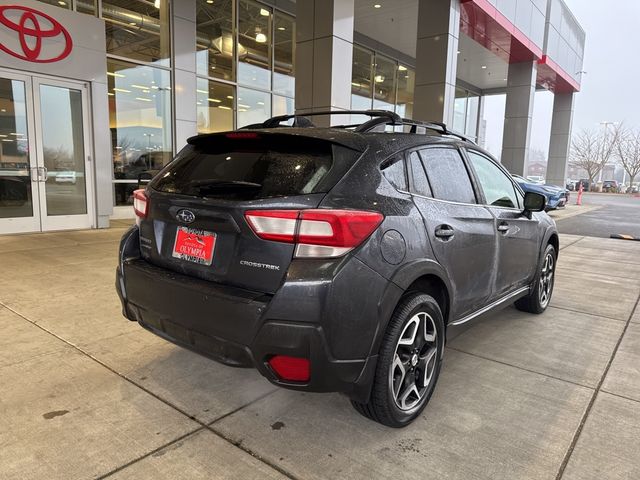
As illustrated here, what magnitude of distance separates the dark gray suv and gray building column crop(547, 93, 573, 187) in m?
26.6

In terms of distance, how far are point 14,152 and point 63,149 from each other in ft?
2.92

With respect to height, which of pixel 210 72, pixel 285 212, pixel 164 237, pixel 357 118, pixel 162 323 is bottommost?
pixel 162 323

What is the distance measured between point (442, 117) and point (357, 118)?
2.18m

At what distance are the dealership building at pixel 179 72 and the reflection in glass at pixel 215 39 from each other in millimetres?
36

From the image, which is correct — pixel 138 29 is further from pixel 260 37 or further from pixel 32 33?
pixel 260 37

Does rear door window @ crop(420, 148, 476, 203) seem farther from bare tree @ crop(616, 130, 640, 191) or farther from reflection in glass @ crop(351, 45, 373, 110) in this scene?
bare tree @ crop(616, 130, 640, 191)

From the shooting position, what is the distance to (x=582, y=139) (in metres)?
55.6

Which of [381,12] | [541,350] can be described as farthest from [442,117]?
[541,350]

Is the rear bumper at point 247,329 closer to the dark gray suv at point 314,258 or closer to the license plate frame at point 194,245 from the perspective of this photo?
the dark gray suv at point 314,258

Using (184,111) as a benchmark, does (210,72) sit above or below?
above

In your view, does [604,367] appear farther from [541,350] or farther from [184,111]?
[184,111]

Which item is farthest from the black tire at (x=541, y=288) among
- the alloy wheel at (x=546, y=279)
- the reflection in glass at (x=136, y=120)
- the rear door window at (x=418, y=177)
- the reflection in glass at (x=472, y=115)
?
the reflection in glass at (x=472, y=115)

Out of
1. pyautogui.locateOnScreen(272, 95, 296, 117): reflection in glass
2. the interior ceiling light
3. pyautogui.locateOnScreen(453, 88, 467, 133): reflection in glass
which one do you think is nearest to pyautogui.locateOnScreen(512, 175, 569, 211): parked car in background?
pyautogui.locateOnScreen(272, 95, 296, 117): reflection in glass

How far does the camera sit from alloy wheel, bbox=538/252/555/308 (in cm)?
455
